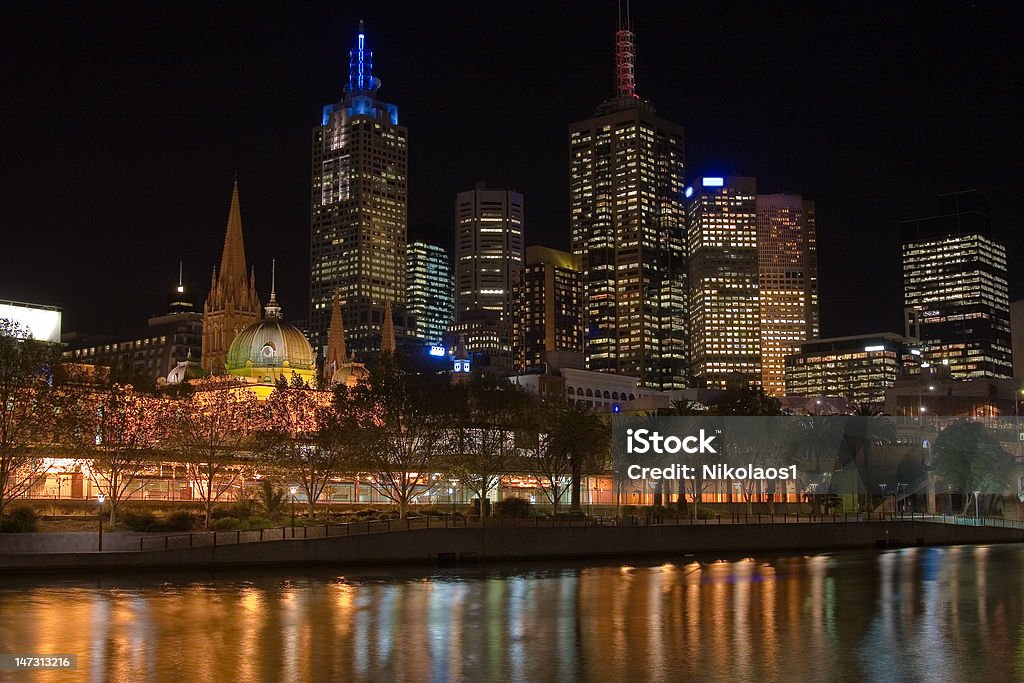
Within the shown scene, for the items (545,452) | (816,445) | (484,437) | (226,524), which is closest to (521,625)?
(226,524)

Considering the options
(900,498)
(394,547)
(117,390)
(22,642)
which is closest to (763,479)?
(900,498)

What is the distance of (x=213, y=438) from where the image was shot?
103 metres

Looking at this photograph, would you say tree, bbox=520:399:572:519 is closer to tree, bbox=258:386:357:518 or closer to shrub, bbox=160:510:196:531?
tree, bbox=258:386:357:518

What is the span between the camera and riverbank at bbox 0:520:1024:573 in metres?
76.6

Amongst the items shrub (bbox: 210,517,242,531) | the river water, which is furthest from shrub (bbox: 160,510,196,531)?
the river water

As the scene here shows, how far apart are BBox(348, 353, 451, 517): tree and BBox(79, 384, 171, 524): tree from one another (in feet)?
56.8

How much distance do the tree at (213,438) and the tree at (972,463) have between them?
3017 inches

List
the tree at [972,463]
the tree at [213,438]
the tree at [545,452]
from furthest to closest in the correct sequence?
1. the tree at [972,463]
2. the tree at [545,452]
3. the tree at [213,438]

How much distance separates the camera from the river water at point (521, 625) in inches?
1574

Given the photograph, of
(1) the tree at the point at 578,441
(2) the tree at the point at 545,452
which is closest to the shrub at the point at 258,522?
(2) the tree at the point at 545,452

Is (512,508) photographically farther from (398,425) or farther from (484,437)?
(398,425)

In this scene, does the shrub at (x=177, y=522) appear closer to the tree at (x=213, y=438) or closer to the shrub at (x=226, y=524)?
the shrub at (x=226, y=524)

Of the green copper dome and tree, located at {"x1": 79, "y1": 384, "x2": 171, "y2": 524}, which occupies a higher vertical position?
the green copper dome

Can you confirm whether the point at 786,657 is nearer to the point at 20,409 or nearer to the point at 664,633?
the point at 664,633
